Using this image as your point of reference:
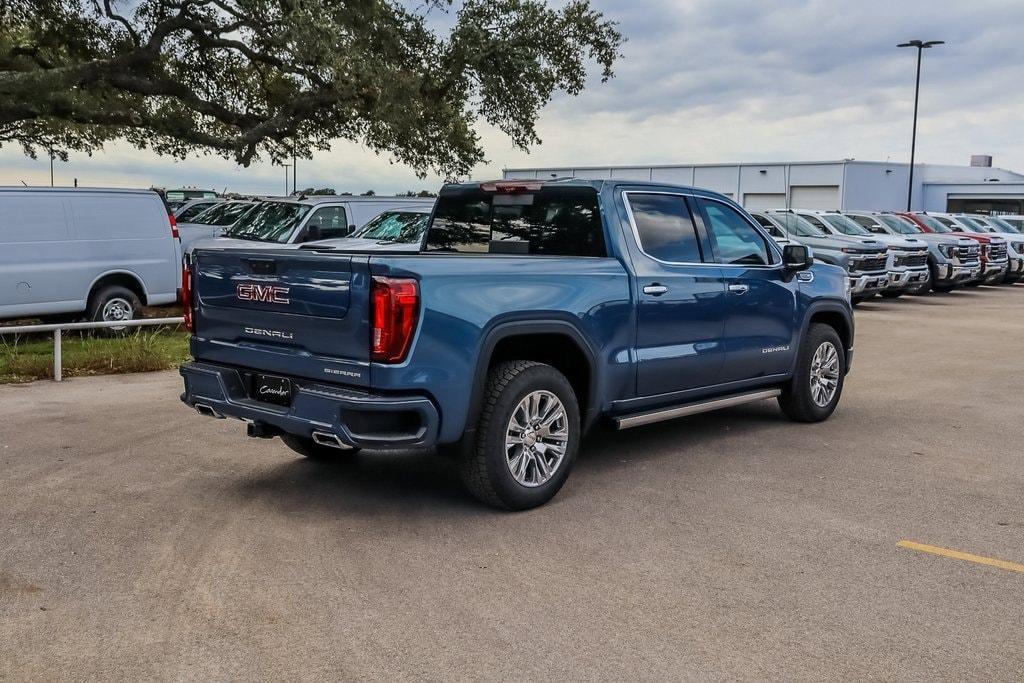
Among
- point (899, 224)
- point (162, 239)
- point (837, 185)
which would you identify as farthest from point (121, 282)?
point (837, 185)

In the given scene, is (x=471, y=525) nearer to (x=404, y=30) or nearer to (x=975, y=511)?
(x=975, y=511)

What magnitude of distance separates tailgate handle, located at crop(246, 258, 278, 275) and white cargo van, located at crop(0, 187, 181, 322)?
7.92 meters

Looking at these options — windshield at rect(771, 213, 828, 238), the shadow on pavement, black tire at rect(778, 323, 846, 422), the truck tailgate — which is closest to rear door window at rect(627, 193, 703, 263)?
the shadow on pavement

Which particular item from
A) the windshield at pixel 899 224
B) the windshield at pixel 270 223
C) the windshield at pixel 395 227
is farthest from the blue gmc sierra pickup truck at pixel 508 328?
the windshield at pixel 899 224

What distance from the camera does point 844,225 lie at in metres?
22.3

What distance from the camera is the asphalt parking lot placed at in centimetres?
407

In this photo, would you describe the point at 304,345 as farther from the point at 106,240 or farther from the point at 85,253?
the point at 106,240

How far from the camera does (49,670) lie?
390 centimetres

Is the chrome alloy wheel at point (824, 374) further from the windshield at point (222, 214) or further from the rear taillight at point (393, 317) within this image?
the windshield at point (222, 214)

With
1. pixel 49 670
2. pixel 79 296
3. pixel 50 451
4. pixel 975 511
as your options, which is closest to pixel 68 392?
pixel 50 451

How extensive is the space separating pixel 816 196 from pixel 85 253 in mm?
52269

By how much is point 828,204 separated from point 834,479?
5564 centimetres

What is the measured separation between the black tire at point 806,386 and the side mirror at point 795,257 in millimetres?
631

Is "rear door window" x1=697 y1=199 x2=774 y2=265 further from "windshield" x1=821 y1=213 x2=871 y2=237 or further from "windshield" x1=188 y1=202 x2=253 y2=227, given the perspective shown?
"windshield" x1=821 y1=213 x2=871 y2=237
